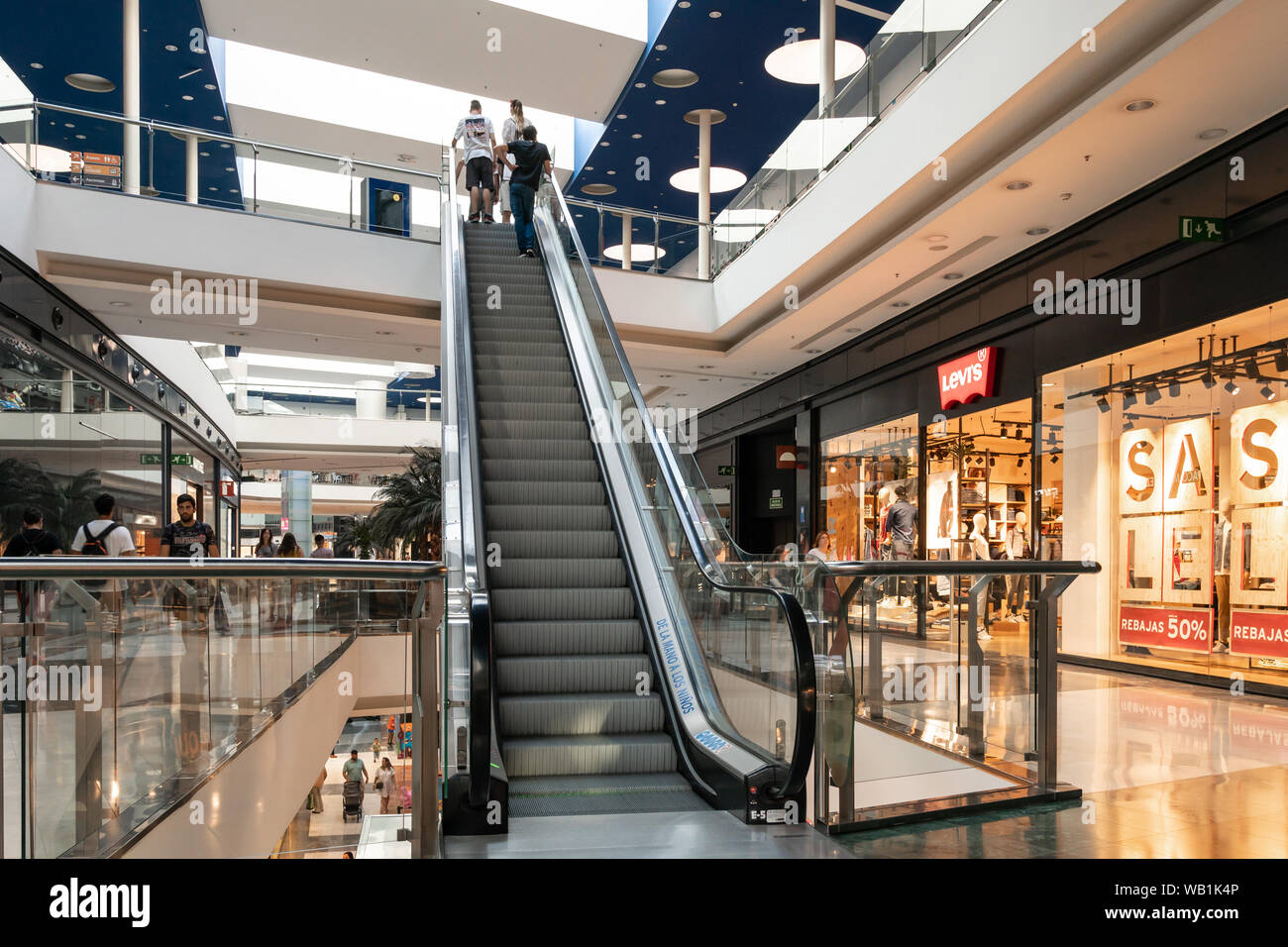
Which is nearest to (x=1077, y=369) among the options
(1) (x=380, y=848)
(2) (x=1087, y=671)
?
(2) (x=1087, y=671)

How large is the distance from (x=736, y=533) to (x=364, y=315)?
9.59m

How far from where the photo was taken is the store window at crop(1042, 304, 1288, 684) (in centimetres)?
785

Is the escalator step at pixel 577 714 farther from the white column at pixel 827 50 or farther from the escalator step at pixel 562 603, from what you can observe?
the white column at pixel 827 50

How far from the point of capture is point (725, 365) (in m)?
16.7

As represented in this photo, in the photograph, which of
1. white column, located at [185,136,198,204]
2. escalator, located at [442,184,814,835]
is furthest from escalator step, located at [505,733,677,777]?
white column, located at [185,136,198,204]

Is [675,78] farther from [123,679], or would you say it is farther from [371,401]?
[371,401]

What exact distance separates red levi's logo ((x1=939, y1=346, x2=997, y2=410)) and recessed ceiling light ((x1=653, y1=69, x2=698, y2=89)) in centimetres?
572

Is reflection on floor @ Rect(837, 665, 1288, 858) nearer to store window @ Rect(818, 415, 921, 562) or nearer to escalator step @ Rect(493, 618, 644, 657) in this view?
escalator step @ Rect(493, 618, 644, 657)

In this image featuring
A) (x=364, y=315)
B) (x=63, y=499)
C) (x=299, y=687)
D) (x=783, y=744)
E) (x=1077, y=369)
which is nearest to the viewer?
(x=783, y=744)

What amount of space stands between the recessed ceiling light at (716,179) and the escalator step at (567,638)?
13566mm

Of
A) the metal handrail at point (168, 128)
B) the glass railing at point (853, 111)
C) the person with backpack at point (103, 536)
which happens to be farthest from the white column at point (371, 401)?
the person with backpack at point (103, 536)
